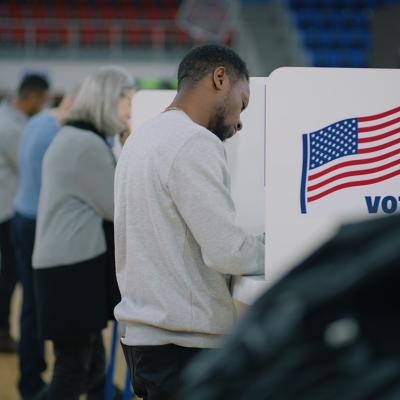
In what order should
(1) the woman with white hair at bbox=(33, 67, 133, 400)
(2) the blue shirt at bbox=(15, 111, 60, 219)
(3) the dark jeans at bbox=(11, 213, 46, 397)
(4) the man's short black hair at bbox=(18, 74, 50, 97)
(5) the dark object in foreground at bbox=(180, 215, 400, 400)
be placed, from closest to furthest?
(5) the dark object in foreground at bbox=(180, 215, 400, 400), (1) the woman with white hair at bbox=(33, 67, 133, 400), (2) the blue shirt at bbox=(15, 111, 60, 219), (3) the dark jeans at bbox=(11, 213, 46, 397), (4) the man's short black hair at bbox=(18, 74, 50, 97)

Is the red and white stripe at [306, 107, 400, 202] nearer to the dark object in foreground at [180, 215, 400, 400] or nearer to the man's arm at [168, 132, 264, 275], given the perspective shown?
the man's arm at [168, 132, 264, 275]

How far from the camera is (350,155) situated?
1.76 meters

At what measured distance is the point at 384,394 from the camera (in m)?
0.42

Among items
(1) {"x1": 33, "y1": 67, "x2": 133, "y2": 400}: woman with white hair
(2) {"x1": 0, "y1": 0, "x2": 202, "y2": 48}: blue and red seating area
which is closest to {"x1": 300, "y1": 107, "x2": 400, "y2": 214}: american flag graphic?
(1) {"x1": 33, "y1": 67, "x2": 133, "y2": 400}: woman with white hair

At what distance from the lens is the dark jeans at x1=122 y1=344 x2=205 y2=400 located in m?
1.74

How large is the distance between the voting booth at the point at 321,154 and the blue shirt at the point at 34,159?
1.73 metres

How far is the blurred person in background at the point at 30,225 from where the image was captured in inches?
131

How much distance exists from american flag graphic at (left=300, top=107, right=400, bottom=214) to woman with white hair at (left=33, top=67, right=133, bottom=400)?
38.3 inches

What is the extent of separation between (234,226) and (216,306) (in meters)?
0.19

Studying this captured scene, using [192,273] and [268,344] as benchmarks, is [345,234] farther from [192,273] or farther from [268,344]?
[192,273]

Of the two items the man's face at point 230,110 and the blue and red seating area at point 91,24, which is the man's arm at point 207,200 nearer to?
the man's face at point 230,110

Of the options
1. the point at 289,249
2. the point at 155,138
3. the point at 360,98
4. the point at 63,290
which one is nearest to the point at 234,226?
the point at 289,249

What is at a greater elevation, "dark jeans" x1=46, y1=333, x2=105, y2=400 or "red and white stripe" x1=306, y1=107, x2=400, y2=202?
"red and white stripe" x1=306, y1=107, x2=400, y2=202

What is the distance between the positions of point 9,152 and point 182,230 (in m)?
2.96
